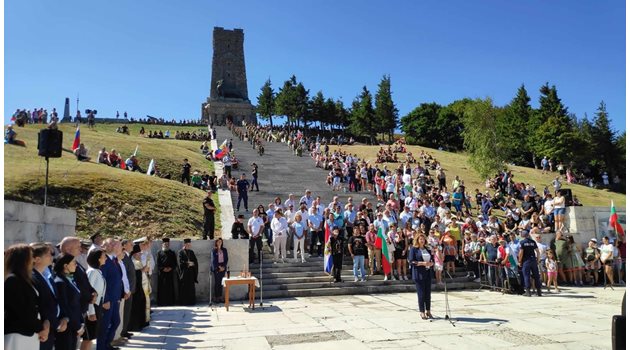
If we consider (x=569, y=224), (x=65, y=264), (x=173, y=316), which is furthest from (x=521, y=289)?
(x=65, y=264)

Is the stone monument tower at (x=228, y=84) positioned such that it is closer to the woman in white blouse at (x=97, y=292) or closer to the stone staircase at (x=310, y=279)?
the stone staircase at (x=310, y=279)

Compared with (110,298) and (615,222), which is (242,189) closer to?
(110,298)

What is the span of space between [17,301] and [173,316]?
6.68m

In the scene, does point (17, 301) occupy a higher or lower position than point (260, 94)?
lower

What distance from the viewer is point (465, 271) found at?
15.1 m

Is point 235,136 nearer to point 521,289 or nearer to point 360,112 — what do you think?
point 360,112

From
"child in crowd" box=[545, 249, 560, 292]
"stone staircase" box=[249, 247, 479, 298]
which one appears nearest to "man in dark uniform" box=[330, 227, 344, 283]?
"stone staircase" box=[249, 247, 479, 298]

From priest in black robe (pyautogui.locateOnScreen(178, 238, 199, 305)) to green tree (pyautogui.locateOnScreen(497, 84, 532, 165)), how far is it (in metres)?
54.3

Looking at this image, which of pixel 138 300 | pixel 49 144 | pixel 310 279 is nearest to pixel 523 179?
pixel 310 279

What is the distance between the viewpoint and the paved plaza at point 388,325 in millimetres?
7031

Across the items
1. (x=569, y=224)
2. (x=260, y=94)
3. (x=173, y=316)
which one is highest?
(x=260, y=94)

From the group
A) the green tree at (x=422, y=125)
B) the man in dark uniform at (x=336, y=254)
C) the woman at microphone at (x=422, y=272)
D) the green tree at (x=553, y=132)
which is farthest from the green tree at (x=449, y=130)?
the woman at microphone at (x=422, y=272)

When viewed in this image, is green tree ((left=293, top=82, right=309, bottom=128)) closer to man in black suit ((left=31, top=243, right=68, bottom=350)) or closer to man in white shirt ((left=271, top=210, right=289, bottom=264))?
man in white shirt ((left=271, top=210, right=289, bottom=264))

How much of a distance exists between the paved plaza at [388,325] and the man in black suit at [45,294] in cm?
286
